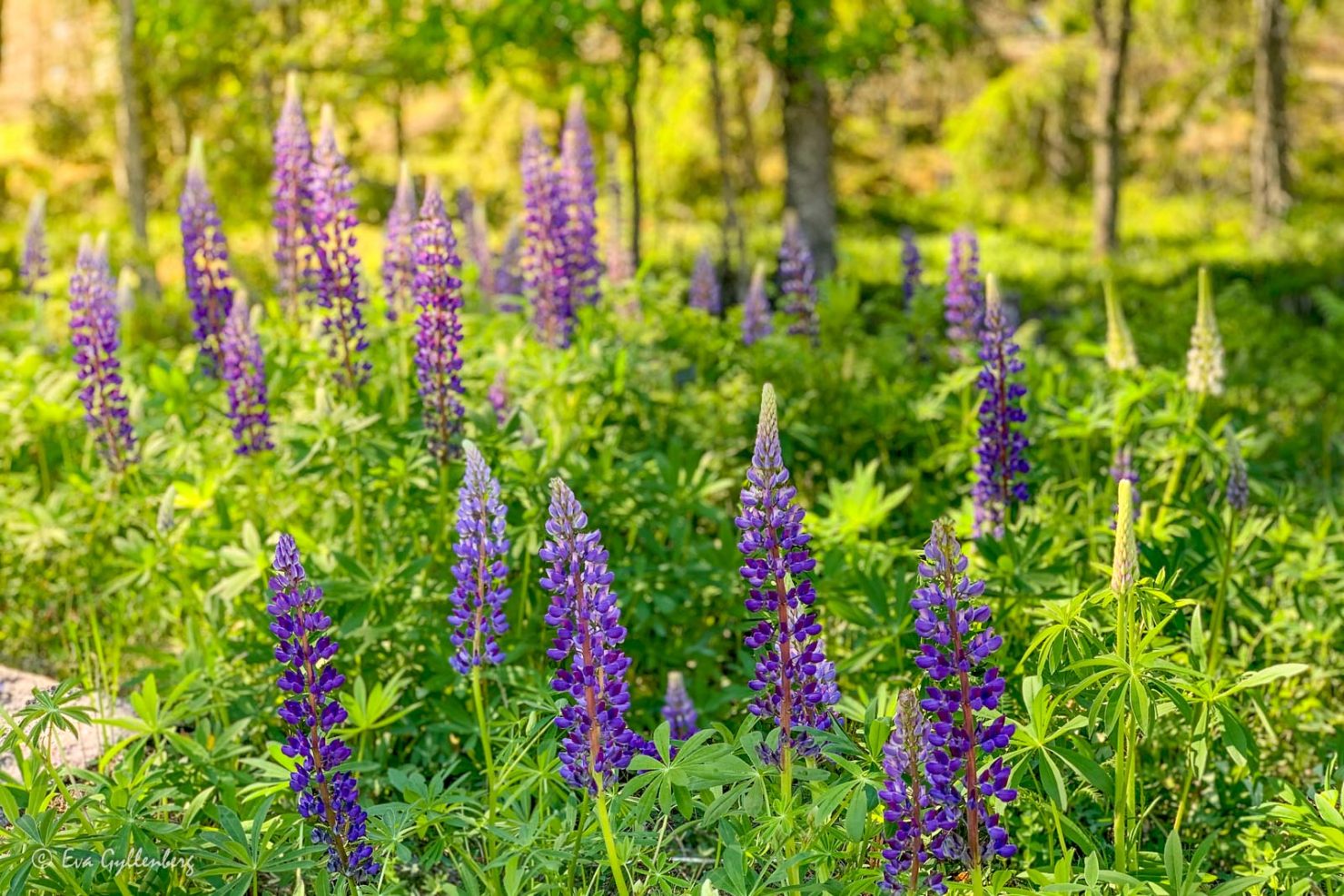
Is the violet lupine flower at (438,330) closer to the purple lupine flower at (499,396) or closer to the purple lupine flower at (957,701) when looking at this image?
the purple lupine flower at (499,396)

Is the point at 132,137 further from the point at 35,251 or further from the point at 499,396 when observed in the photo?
the point at 499,396

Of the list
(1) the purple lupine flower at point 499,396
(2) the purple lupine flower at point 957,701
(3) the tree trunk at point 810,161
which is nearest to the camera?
(2) the purple lupine flower at point 957,701

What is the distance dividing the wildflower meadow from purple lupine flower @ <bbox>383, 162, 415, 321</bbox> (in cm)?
4

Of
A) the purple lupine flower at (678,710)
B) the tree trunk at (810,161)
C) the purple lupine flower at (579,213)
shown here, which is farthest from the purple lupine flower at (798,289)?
the tree trunk at (810,161)

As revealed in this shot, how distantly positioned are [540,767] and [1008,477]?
193cm

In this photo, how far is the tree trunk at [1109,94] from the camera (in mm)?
13391

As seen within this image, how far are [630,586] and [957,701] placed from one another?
174 centimetres

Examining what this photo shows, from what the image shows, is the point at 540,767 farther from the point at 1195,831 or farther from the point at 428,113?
the point at 428,113

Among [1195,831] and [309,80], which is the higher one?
[309,80]

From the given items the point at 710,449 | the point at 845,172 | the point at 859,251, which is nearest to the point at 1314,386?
the point at 710,449

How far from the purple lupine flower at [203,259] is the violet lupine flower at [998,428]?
3.02 m

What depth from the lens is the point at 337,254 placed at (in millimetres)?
4559

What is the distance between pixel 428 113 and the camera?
41.4 meters

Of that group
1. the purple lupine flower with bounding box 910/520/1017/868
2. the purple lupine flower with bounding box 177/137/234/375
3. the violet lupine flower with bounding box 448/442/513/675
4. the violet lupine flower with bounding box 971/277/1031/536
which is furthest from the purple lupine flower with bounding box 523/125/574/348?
the purple lupine flower with bounding box 910/520/1017/868
